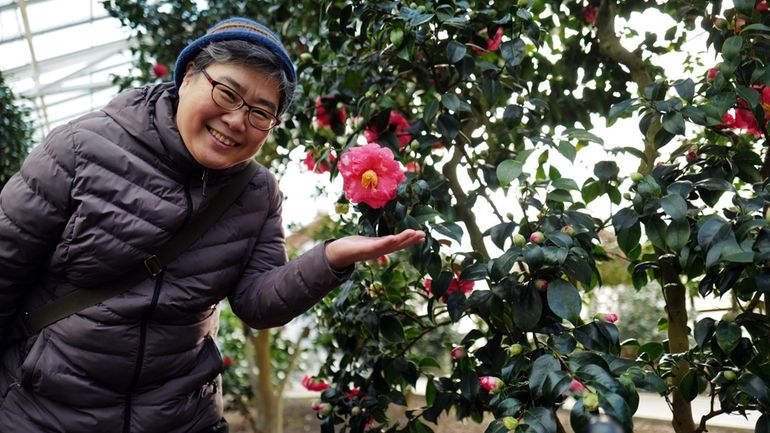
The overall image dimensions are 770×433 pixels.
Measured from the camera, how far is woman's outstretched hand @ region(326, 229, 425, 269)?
44.8 inches

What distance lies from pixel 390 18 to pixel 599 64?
2.59 ft

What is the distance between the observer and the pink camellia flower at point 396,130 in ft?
5.60

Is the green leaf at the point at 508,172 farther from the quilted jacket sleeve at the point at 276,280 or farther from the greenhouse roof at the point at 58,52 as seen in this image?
the greenhouse roof at the point at 58,52

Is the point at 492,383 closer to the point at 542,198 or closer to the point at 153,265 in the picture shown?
the point at 542,198

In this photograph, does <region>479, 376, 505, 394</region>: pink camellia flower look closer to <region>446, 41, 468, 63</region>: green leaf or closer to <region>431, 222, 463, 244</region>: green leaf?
<region>431, 222, 463, 244</region>: green leaf

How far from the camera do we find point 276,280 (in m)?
1.34

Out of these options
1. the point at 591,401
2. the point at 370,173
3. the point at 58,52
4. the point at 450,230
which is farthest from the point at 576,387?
the point at 58,52

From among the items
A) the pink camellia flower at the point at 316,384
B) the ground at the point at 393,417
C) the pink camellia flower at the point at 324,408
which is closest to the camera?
the pink camellia flower at the point at 324,408

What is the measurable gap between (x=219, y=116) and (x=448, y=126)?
521 millimetres

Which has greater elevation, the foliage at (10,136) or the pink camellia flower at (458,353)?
the foliage at (10,136)

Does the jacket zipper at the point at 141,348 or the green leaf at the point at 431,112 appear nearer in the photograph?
the jacket zipper at the point at 141,348

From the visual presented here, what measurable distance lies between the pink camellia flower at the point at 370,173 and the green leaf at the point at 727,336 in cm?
63

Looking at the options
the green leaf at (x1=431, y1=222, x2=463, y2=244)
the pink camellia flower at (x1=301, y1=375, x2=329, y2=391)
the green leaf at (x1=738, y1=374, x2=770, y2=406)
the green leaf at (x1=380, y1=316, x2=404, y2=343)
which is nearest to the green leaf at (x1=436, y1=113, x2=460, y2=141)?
the green leaf at (x1=431, y1=222, x2=463, y2=244)

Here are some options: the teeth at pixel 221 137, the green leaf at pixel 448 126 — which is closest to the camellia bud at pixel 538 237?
the green leaf at pixel 448 126
